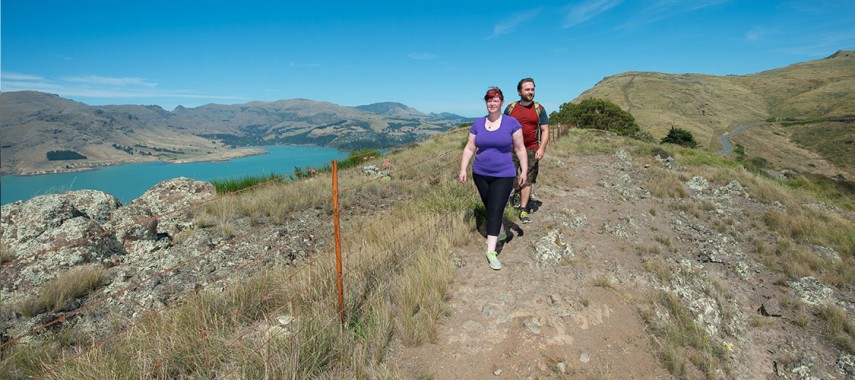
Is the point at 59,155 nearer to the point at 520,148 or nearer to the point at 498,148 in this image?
the point at 498,148

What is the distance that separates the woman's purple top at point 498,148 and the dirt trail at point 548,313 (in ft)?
4.50

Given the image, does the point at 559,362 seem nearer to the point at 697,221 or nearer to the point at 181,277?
the point at 181,277

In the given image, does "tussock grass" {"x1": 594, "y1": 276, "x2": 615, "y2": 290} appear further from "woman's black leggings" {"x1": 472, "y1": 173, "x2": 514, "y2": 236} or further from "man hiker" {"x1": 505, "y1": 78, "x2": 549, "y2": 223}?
"man hiker" {"x1": 505, "y1": 78, "x2": 549, "y2": 223}

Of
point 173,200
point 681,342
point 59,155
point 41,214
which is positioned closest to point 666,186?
point 681,342

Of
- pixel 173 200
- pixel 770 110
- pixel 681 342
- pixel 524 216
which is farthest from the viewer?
pixel 770 110

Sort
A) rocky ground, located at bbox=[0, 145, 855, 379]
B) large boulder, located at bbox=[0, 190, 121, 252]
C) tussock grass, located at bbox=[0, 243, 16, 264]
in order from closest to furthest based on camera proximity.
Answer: rocky ground, located at bbox=[0, 145, 855, 379] → tussock grass, located at bbox=[0, 243, 16, 264] → large boulder, located at bbox=[0, 190, 121, 252]

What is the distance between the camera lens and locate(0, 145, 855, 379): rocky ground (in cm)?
311

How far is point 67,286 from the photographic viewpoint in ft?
14.9

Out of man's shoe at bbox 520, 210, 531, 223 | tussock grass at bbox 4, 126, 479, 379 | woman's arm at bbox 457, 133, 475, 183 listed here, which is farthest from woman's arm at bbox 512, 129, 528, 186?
man's shoe at bbox 520, 210, 531, 223

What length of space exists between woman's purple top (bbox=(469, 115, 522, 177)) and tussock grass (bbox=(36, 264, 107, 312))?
5769mm

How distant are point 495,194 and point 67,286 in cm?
595

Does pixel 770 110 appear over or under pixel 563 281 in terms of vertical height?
over

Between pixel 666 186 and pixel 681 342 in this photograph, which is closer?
pixel 681 342

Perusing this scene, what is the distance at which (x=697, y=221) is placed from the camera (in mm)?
6934
